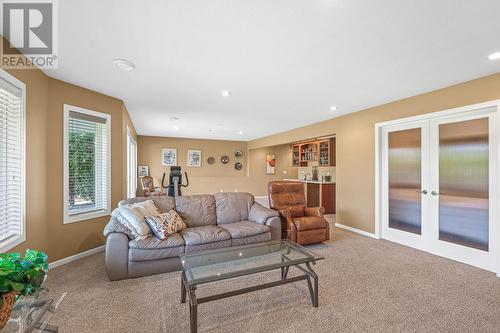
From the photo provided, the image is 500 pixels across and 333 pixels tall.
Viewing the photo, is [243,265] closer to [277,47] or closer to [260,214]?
[260,214]

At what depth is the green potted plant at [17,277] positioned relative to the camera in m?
1.02

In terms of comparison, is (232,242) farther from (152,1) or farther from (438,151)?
(438,151)

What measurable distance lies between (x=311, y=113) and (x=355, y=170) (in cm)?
149

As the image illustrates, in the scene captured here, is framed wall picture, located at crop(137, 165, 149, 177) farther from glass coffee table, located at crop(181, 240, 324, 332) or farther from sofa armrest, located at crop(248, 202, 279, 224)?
glass coffee table, located at crop(181, 240, 324, 332)

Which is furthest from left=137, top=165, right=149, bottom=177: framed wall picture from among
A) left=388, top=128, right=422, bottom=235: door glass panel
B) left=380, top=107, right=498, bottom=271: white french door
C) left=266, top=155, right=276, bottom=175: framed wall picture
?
left=388, top=128, right=422, bottom=235: door glass panel

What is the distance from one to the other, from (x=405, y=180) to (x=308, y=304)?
297cm

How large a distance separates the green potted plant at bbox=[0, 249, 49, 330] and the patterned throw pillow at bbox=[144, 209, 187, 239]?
5.63 feet

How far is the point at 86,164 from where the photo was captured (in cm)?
357

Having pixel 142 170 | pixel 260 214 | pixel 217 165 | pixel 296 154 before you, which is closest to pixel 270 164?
pixel 296 154

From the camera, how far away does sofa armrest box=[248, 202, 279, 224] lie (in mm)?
3682

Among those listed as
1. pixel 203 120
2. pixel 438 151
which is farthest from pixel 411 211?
pixel 203 120

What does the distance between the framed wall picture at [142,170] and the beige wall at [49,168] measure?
15.9 ft

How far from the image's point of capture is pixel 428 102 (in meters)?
3.61

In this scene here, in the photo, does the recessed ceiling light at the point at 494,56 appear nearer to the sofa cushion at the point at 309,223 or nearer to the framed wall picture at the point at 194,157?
the sofa cushion at the point at 309,223
